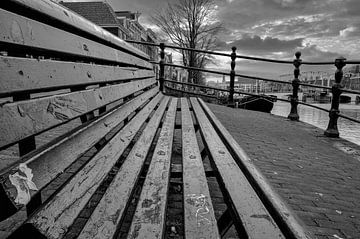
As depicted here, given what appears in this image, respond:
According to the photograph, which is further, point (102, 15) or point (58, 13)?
point (102, 15)

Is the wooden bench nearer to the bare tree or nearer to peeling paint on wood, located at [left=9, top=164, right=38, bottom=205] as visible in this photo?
peeling paint on wood, located at [left=9, top=164, right=38, bottom=205]

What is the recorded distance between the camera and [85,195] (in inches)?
35.6

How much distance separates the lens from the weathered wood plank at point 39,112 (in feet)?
2.20

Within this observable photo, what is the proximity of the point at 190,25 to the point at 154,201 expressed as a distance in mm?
23679

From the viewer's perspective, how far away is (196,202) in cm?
96

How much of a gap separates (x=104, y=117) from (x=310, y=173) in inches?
78.5

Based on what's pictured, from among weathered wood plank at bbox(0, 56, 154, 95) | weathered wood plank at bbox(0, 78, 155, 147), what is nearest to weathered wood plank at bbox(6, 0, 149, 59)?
weathered wood plank at bbox(0, 56, 154, 95)

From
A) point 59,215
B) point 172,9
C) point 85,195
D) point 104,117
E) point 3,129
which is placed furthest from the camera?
point 172,9

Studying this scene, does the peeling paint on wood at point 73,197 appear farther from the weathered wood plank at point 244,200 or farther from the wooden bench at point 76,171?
the weathered wood plank at point 244,200

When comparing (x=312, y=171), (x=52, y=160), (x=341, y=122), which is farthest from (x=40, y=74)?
(x=341, y=122)

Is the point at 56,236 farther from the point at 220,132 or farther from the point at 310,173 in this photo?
the point at 310,173

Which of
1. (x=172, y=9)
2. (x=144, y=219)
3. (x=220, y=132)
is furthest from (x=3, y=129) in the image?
(x=172, y=9)

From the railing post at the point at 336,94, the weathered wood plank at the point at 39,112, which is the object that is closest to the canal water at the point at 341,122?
the railing post at the point at 336,94

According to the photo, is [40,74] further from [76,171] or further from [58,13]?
[76,171]
